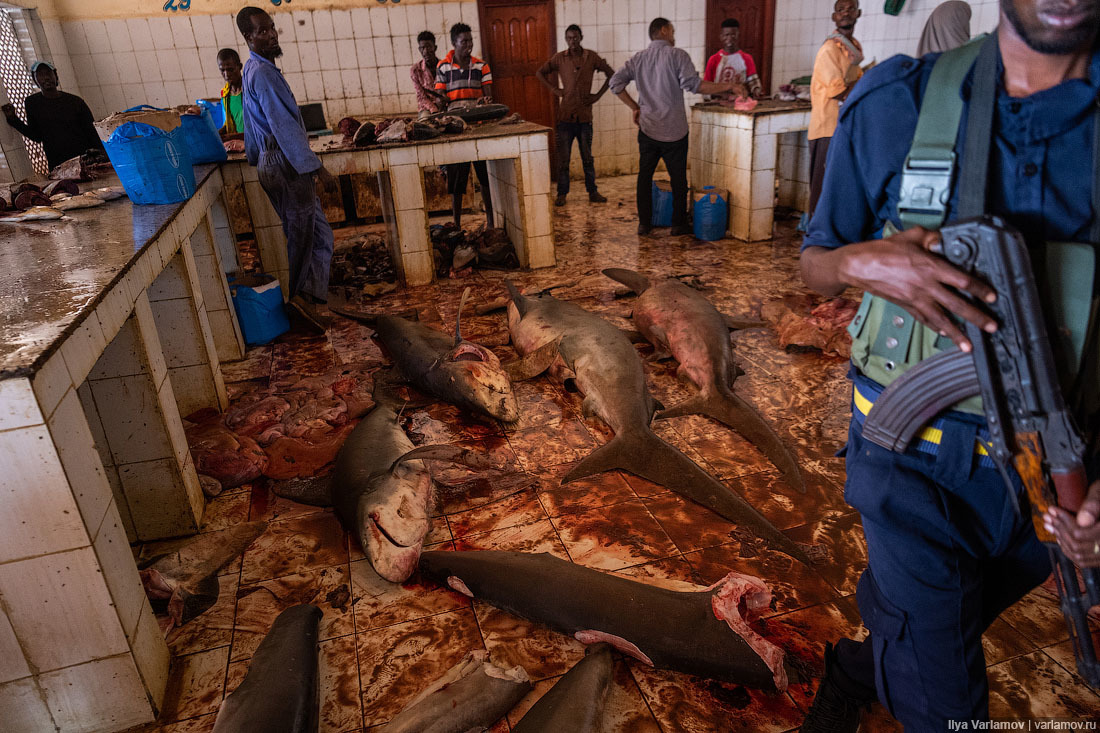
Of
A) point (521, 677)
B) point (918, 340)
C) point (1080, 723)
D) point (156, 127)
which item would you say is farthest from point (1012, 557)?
point (156, 127)

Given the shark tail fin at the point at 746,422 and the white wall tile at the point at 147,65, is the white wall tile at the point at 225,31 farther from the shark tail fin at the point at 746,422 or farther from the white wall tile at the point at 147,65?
the shark tail fin at the point at 746,422

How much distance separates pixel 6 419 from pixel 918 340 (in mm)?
2563

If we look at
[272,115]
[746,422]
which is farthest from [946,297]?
[272,115]

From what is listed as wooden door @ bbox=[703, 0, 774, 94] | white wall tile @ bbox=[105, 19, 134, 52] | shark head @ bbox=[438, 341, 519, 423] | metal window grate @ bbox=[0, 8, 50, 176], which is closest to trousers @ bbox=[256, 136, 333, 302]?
shark head @ bbox=[438, 341, 519, 423]

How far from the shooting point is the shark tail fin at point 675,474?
327cm

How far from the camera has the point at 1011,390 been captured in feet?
4.94

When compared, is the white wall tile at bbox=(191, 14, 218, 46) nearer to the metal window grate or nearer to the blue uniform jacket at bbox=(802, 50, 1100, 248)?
the metal window grate

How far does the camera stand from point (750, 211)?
8.24m

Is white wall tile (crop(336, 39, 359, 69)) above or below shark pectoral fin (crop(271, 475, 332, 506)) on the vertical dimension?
above

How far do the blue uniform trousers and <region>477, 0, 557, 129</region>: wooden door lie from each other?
11082 mm

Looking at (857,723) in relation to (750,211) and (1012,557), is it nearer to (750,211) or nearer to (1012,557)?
(1012,557)

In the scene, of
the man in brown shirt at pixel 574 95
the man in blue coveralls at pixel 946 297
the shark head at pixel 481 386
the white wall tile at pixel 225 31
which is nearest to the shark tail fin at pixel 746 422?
the shark head at pixel 481 386

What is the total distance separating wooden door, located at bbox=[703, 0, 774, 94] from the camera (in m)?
12.2

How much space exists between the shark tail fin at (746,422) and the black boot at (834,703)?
4.93 feet
